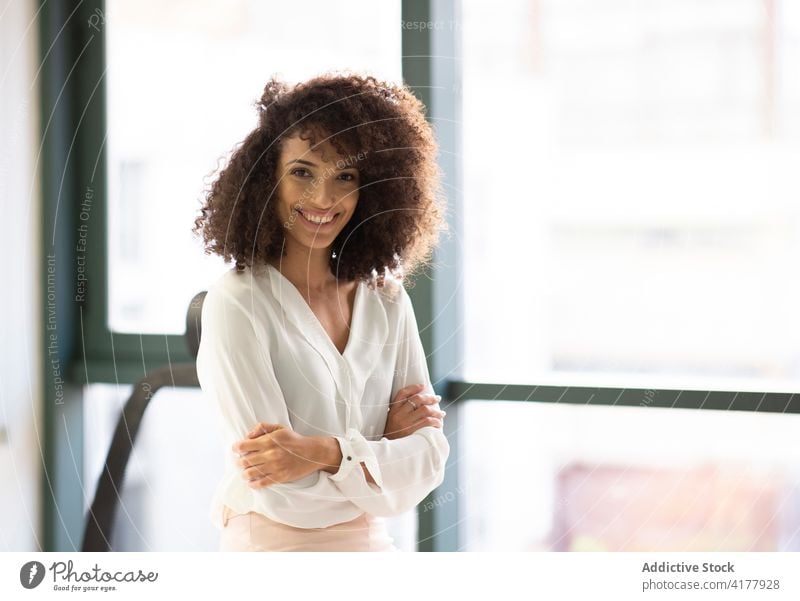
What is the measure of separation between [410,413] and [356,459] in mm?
84

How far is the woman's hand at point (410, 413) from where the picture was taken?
930 millimetres

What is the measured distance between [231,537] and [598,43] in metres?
0.72

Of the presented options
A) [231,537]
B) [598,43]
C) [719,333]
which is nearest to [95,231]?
[231,537]

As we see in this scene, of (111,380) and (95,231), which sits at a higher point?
(95,231)

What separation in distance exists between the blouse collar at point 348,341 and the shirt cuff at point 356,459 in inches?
1.7

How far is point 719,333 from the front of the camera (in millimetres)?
1021

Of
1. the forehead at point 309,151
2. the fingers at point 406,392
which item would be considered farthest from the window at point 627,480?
the forehead at point 309,151

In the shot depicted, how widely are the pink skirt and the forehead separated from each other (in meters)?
0.39

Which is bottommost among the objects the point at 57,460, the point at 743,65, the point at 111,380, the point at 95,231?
the point at 57,460

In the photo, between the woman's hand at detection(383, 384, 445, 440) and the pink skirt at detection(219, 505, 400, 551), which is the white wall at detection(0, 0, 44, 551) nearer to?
the pink skirt at detection(219, 505, 400, 551)

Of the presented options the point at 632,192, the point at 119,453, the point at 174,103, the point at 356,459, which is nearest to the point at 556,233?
the point at 632,192

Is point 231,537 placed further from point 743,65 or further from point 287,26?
point 743,65

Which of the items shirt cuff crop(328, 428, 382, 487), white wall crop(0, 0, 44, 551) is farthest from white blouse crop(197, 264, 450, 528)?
white wall crop(0, 0, 44, 551)

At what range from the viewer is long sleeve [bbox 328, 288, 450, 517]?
0.89 metres
